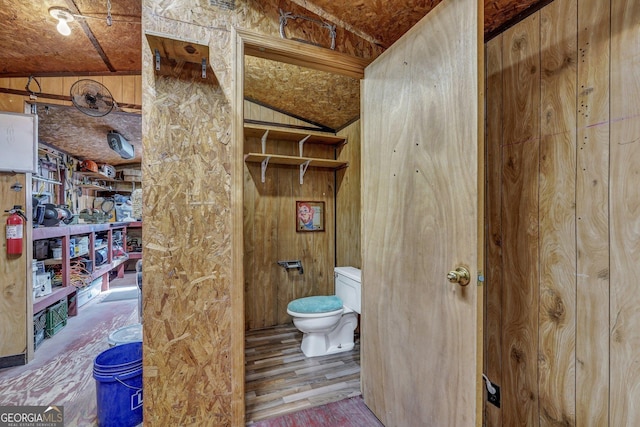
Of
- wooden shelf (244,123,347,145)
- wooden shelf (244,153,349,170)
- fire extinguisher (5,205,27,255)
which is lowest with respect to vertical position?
fire extinguisher (5,205,27,255)

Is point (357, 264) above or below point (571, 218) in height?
below

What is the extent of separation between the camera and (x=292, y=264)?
3.01m

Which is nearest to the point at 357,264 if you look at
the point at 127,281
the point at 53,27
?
the point at 53,27

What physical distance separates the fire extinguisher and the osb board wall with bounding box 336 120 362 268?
281cm

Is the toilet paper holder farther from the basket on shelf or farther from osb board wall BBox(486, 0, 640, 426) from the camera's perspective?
the basket on shelf

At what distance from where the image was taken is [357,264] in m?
2.88

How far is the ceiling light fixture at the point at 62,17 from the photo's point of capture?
156 centimetres

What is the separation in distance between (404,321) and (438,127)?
37.2 inches

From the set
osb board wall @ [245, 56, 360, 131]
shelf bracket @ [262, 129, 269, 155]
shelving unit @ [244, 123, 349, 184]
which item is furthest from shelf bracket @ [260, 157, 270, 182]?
osb board wall @ [245, 56, 360, 131]

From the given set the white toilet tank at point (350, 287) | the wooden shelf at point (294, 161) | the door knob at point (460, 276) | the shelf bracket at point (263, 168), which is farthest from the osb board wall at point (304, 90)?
the door knob at point (460, 276)

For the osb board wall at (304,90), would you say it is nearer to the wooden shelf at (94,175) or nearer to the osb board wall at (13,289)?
the osb board wall at (13,289)

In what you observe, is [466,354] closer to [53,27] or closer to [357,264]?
[357,264]

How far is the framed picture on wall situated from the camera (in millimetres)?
3061

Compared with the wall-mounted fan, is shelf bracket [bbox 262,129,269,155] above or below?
below
